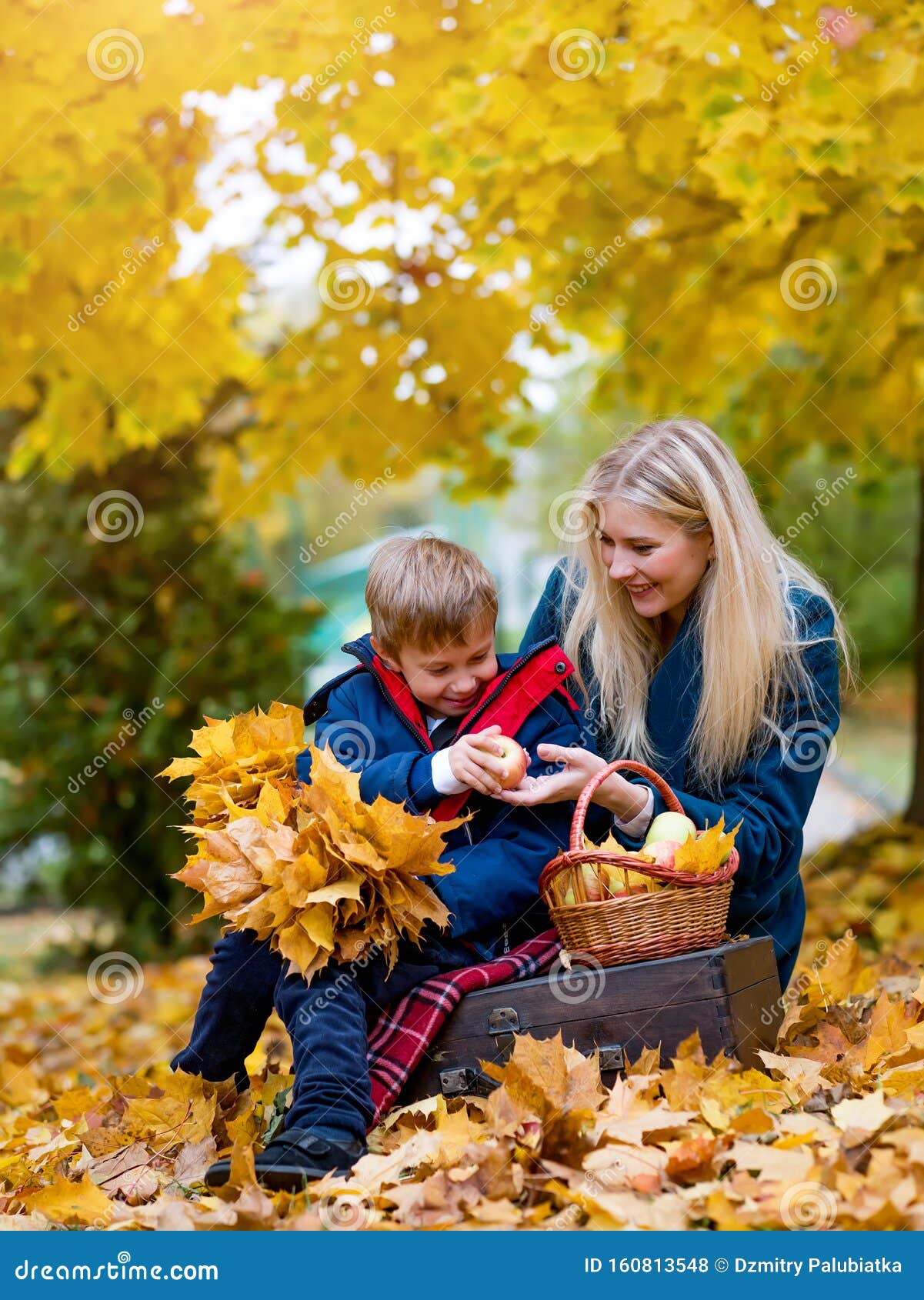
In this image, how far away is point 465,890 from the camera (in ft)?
8.80

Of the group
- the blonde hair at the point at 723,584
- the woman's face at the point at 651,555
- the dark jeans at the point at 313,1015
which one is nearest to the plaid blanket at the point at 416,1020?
the dark jeans at the point at 313,1015

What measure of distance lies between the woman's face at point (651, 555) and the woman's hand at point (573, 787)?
51cm

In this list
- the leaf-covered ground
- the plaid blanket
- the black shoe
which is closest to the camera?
the leaf-covered ground

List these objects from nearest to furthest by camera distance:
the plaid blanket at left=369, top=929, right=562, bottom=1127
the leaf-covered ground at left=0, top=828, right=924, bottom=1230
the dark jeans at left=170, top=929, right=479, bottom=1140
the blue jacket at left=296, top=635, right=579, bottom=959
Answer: the leaf-covered ground at left=0, top=828, right=924, bottom=1230, the dark jeans at left=170, top=929, right=479, bottom=1140, the plaid blanket at left=369, top=929, right=562, bottom=1127, the blue jacket at left=296, top=635, right=579, bottom=959

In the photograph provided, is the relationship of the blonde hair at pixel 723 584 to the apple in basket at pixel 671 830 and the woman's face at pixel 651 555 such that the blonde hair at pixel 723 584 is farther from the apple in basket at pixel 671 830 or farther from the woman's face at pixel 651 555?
the apple in basket at pixel 671 830

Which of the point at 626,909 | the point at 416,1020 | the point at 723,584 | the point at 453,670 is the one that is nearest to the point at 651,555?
the point at 723,584

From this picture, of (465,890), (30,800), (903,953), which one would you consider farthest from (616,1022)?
(30,800)

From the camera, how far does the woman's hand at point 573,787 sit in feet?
8.63

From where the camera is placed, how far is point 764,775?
2.89 meters

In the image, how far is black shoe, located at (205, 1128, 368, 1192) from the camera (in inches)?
85.0

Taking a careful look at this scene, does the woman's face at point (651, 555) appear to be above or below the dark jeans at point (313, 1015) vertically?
above

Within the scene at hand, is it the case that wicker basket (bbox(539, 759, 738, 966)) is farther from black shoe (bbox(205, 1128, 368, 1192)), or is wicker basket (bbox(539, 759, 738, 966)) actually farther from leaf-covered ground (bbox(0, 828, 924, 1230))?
black shoe (bbox(205, 1128, 368, 1192))

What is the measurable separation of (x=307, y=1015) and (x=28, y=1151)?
1027mm

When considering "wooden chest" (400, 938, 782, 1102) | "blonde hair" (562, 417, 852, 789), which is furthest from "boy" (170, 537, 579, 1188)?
"blonde hair" (562, 417, 852, 789)
